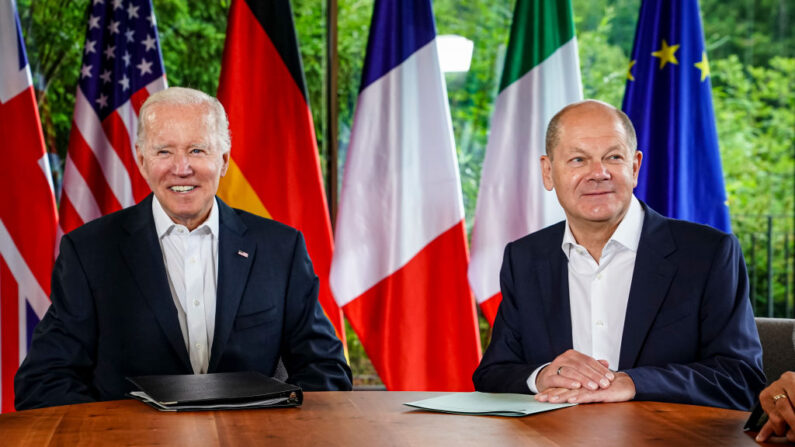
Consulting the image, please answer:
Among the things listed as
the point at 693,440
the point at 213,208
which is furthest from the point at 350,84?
the point at 693,440

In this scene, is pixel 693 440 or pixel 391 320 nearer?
pixel 693 440

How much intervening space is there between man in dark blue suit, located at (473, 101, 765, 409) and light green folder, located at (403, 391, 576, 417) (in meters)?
0.16

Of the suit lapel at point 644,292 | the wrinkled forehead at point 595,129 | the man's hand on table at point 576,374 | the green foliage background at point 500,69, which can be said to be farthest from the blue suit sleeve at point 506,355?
the green foliage background at point 500,69

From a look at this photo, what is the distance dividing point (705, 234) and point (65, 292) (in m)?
1.76

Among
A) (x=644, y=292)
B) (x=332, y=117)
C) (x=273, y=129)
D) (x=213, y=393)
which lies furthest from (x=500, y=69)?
(x=213, y=393)

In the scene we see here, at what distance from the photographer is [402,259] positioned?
3.56 meters

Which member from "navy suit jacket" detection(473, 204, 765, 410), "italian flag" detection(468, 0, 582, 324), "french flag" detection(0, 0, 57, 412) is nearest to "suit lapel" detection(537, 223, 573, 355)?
"navy suit jacket" detection(473, 204, 765, 410)

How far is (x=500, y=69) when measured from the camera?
4.30 metres

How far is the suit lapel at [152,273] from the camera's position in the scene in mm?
2217

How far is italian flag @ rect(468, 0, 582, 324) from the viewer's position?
3.51m

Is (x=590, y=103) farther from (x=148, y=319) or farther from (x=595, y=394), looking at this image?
(x=148, y=319)

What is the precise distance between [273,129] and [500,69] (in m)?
1.39

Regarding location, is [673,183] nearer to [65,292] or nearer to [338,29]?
[338,29]

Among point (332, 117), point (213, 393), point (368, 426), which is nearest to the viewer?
point (368, 426)
